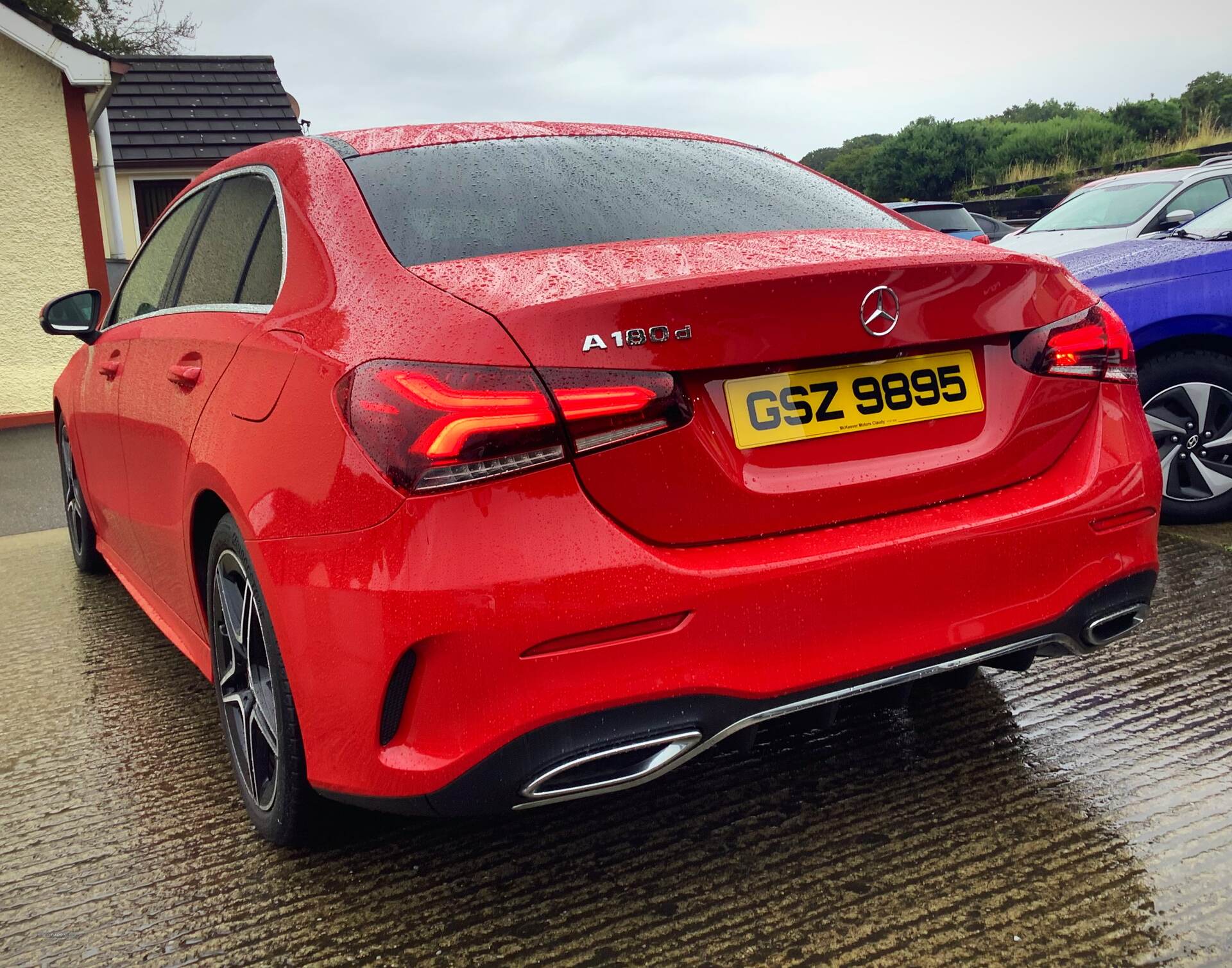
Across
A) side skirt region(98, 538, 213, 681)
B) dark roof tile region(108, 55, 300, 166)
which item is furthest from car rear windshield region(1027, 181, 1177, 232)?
dark roof tile region(108, 55, 300, 166)

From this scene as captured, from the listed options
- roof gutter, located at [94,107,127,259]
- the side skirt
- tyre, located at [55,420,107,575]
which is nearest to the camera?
the side skirt

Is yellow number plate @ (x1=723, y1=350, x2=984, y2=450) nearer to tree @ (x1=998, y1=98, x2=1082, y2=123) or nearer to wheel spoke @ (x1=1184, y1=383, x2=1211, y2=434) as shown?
wheel spoke @ (x1=1184, y1=383, x2=1211, y2=434)

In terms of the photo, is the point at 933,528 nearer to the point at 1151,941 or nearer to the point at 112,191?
the point at 1151,941

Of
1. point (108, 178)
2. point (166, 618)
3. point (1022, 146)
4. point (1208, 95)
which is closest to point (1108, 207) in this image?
point (166, 618)

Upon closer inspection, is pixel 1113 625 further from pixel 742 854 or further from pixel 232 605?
pixel 232 605

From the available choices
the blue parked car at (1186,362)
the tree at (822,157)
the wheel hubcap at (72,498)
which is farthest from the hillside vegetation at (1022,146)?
the wheel hubcap at (72,498)

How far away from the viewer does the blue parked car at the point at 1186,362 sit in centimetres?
486

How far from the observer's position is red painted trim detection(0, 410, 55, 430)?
12812mm

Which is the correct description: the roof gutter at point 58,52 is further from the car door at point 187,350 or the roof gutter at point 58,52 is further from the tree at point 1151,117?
the tree at point 1151,117

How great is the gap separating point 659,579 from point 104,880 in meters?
1.42

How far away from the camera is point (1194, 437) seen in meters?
4.93

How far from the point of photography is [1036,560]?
2.28 meters

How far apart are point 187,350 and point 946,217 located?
50.0 ft

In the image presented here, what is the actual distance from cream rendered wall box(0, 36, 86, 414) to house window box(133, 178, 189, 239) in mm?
7507
